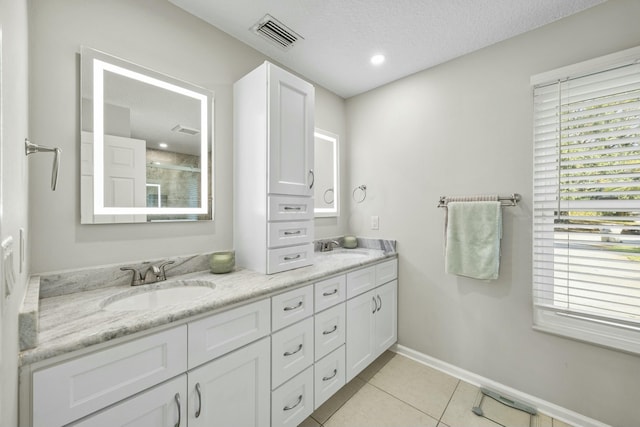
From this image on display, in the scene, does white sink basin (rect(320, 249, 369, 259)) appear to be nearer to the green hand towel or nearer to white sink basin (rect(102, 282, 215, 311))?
the green hand towel

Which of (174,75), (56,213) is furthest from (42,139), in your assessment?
(174,75)

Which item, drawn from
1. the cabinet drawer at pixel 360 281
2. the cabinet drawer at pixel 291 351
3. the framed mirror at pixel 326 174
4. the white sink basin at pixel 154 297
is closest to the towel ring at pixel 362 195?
the framed mirror at pixel 326 174

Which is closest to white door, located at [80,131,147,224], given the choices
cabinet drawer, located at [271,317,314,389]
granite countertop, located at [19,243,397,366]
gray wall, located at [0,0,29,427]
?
granite countertop, located at [19,243,397,366]

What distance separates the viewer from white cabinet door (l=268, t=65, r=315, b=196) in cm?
151

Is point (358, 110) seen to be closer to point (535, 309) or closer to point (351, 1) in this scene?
point (351, 1)

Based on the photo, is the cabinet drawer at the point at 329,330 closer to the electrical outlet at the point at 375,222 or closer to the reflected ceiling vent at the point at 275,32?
the electrical outlet at the point at 375,222

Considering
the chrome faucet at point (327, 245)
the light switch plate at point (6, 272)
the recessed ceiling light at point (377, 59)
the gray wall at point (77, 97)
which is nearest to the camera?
the light switch plate at point (6, 272)

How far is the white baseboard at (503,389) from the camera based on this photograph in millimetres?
1482

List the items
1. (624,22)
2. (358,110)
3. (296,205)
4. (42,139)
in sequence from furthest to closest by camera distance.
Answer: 1. (358,110)
2. (296,205)
3. (624,22)
4. (42,139)

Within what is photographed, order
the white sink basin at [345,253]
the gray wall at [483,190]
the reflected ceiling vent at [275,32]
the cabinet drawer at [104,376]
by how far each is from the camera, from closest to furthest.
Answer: the cabinet drawer at [104,376] → the gray wall at [483,190] → the reflected ceiling vent at [275,32] → the white sink basin at [345,253]

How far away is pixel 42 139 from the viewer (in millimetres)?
1089

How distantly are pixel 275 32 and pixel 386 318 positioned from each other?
2.23 m

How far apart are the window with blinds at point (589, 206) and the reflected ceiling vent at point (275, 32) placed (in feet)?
5.27

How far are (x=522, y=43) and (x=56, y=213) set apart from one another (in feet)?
9.11
